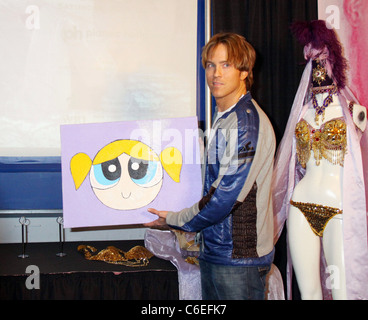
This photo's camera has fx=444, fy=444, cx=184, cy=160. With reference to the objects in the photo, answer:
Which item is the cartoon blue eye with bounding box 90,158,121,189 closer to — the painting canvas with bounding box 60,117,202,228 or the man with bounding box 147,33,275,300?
the painting canvas with bounding box 60,117,202,228

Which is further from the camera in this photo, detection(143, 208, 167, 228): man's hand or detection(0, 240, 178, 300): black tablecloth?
detection(0, 240, 178, 300): black tablecloth

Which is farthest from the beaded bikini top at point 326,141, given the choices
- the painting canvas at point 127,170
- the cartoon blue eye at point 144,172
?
the cartoon blue eye at point 144,172

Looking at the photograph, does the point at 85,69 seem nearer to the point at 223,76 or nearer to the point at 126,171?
the point at 126,171

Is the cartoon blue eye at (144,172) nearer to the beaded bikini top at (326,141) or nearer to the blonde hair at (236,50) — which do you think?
the blonde hair at (236,50)

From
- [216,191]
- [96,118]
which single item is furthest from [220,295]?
[96,118]

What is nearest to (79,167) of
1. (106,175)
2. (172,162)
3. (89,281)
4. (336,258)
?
(106,175)

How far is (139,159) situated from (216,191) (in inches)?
25.6

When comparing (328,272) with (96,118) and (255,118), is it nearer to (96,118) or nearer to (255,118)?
(255,118)

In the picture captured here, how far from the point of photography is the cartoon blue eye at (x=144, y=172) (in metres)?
2.12

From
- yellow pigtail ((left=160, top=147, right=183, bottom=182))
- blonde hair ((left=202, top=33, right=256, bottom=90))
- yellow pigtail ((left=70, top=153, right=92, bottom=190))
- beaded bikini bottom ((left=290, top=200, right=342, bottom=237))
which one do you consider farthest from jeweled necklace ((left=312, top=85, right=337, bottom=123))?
yellow pigtail ((left=70, top=153, right=92, bottom=190))

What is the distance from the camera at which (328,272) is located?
213cm

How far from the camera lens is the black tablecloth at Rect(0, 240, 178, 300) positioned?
209cm

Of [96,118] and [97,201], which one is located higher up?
[96,118]

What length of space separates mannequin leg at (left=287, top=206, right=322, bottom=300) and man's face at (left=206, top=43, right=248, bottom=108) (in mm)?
743
